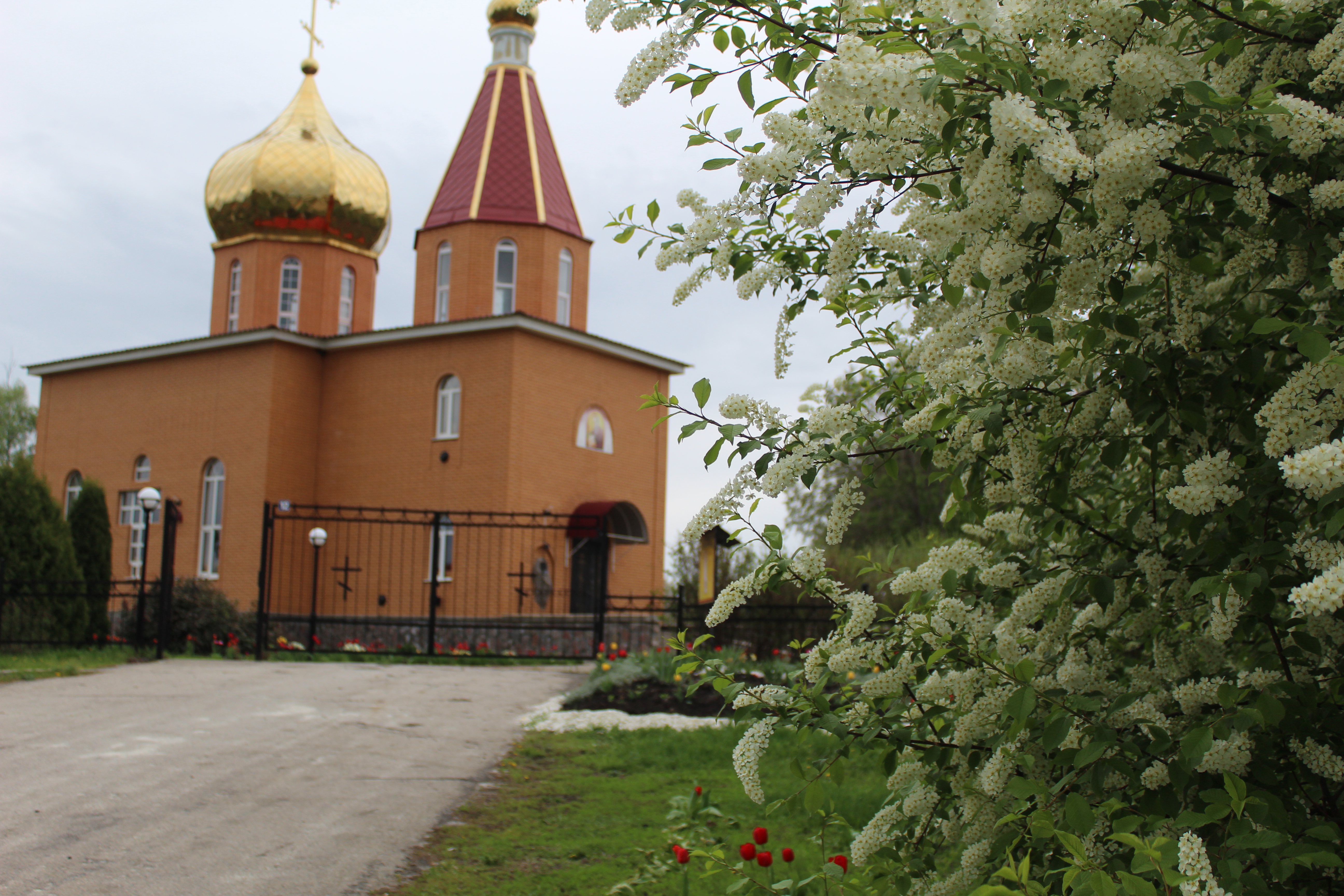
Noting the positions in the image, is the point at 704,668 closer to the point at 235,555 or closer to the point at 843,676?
the point at 843,676

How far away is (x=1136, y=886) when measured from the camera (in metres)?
1.57

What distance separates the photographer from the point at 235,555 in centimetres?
2045

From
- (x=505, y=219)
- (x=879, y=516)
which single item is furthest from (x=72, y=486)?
(x=879, y=516)

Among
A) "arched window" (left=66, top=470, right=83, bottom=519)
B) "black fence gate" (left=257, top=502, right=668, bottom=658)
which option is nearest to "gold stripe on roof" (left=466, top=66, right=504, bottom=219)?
"black fence gate" (left=257, top=502, right=668, bottom=658)

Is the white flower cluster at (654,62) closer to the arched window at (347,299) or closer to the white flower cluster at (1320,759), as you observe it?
the white flower cluster at (1320,759)

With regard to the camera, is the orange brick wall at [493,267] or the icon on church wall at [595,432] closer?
the orange brick wall at [493,267]

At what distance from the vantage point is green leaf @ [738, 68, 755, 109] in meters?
2.31

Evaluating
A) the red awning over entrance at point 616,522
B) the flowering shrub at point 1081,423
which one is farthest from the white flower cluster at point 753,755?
the red awning over entrance at point 616,522

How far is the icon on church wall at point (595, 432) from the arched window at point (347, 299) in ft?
21.7

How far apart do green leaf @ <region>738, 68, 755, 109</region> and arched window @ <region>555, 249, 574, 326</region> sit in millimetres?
18627

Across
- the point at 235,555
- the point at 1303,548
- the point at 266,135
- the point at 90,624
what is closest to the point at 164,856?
the point at 1303,548

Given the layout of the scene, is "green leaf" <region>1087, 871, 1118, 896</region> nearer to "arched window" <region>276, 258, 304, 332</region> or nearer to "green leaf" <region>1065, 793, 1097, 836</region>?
"green leaf" <region>1065, 793, 1097, 836</region>

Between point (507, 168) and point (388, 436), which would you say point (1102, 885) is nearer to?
point (388, 436)

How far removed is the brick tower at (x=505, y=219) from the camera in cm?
2019
